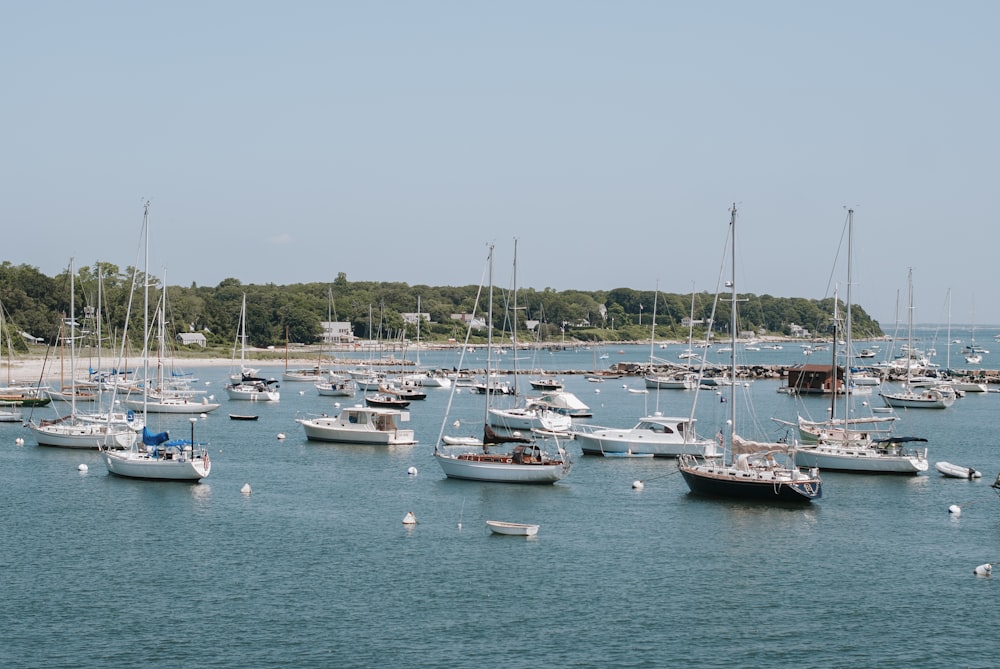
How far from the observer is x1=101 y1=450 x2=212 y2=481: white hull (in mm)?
56969

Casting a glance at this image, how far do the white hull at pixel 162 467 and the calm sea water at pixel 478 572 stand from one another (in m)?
0.75

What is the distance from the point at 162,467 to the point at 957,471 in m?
40.8

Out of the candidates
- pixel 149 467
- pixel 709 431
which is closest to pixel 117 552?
pixel 149 467

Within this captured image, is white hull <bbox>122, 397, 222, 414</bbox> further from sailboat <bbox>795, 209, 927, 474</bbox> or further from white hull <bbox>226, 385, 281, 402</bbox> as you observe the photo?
sailboat <bbox>795, 209, 927, 474</bbox>

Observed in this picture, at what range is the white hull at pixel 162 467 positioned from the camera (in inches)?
2243

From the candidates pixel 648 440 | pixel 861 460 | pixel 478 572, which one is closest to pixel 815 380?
pixel 648 440

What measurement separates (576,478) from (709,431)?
99.9 ft

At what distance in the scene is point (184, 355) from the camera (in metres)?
195

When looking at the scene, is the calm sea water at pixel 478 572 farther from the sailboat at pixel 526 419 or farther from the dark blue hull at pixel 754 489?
the sailboat at pixel 526 419

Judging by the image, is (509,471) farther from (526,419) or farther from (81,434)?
(81,434)

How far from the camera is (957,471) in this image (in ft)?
207

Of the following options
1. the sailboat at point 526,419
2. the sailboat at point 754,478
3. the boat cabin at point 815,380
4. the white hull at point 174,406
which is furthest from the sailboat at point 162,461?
the boat cabin at point 815,380

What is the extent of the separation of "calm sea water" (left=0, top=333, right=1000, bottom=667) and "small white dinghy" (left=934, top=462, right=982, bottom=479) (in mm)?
574

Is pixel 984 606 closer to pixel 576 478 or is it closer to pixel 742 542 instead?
pixel 742 542
